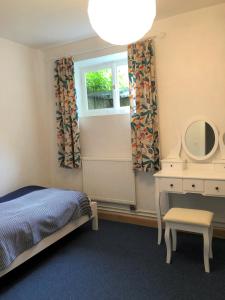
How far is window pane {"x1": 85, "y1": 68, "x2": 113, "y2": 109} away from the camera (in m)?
3.57

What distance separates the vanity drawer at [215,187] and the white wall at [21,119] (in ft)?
7.85

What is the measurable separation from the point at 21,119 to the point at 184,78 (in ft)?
7.10

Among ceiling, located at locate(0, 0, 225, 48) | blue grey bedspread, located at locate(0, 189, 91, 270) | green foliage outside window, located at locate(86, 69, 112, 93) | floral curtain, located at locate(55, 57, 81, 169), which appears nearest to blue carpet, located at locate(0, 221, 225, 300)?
blue grey bedspread, located at locate(0, 189, 91, 270)

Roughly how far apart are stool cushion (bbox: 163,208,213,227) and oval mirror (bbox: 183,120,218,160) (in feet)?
2.36

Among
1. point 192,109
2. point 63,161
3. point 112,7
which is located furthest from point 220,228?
point 112,7

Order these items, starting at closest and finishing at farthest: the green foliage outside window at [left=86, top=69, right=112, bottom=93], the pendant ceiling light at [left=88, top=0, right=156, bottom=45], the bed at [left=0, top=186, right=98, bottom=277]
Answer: the pendant ceiling light at [left=88, top=0, right=156, bottom=45] < the bed at [left=0, top=186, right=98, bottom=277] < the green foliage outside window at [left=86, top=69, right=112, bottom=93]

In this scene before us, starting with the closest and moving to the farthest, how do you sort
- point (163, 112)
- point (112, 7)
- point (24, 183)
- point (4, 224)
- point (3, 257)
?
point (112, 7) < point (3, 257) < point (4, 224) < point (163, 112) < point (24, 183)

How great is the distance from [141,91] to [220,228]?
1.75 metres

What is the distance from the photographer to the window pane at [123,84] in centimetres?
346

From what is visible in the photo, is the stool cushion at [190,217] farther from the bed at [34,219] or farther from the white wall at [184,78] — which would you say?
the bed at [34,219]

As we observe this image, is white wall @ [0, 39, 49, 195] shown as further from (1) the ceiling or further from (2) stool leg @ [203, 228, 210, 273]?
(2) stool leg @ [203, 228, 210, 273]

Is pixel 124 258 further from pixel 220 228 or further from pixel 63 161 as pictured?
pixel 63 161

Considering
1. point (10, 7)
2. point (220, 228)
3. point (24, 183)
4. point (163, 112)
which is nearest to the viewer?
point (10, 7)

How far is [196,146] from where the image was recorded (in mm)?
2900
